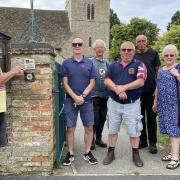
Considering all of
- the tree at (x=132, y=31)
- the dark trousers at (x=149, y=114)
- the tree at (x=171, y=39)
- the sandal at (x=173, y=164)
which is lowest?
the sandal at (x=173, y=164)

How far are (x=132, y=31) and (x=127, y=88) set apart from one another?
2193 inches

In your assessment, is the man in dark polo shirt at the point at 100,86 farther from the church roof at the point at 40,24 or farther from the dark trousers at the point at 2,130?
the church roof at the point at 40,24

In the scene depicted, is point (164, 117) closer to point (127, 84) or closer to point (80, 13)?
point (127, 84)

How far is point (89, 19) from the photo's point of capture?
64.8m

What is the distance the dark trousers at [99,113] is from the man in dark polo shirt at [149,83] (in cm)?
72

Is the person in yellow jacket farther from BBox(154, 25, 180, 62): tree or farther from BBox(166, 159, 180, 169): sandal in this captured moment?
BBox(154, 25, 180, 62): tree

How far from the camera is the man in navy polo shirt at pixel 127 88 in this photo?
6316mm

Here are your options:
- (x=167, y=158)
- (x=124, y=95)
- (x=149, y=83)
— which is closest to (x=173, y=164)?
(x=167, y=158)

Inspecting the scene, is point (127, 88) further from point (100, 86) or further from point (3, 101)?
point (3, 101)

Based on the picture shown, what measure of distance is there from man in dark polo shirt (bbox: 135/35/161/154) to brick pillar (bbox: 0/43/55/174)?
78.6 inches

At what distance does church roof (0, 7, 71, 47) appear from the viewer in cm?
6244

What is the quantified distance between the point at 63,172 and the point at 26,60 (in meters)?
1.71

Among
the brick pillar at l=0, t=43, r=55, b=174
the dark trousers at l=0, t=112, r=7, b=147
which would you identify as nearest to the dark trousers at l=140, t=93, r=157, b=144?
the brick pillar at l=0, t=43, r=55, b=174

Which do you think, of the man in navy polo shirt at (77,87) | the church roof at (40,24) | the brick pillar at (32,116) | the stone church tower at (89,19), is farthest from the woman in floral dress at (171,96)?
the stone church tower at (89,19)
